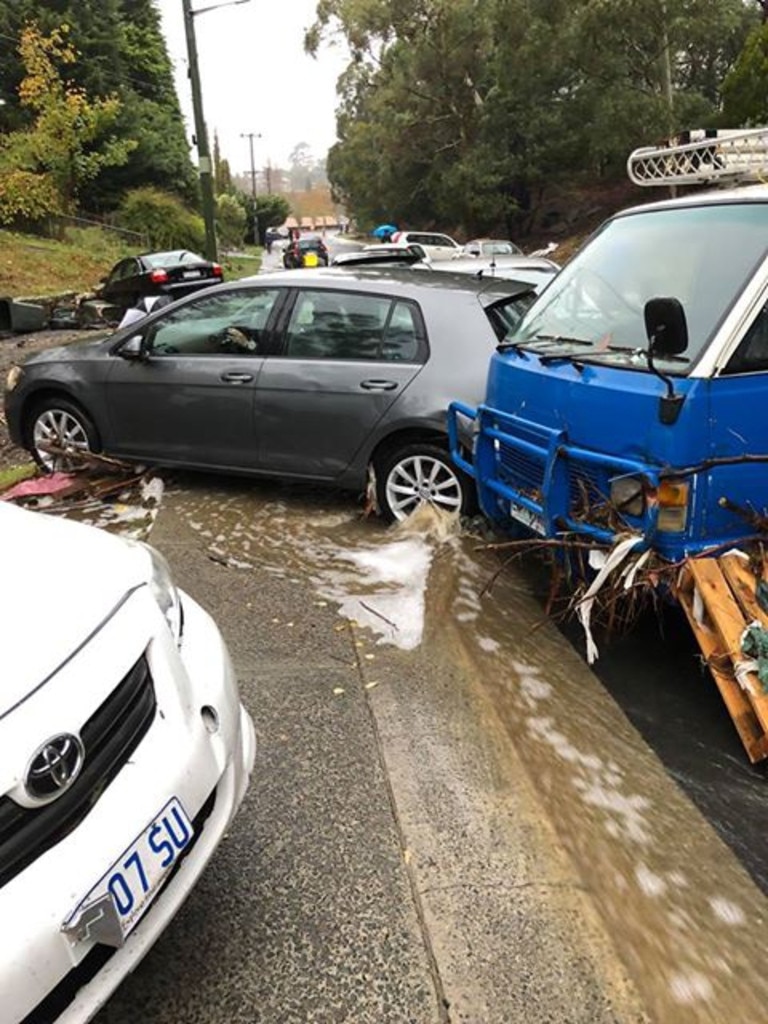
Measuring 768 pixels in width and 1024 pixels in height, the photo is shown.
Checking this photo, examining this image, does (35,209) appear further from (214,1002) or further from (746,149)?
(214,1002)

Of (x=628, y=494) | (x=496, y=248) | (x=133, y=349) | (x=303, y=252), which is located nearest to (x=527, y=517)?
(x=628, y=494)

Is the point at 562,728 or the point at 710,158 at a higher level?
the point at 710,158

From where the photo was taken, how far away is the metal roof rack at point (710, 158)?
4.59m

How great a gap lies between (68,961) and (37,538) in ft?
3.89

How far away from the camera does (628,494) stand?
11.8 ft

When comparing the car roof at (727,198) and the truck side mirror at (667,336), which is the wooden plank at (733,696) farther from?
the car roof at (727,198)

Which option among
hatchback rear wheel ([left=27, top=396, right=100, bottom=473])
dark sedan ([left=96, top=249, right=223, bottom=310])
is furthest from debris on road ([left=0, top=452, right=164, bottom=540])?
dark sedan ([left=96, top=249, right=223, bottom=310])

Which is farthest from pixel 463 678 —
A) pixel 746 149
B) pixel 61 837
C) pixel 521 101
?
pixel 521 101

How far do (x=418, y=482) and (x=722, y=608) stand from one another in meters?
2.49

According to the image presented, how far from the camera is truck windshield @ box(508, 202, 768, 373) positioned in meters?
3.78

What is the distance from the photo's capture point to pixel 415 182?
45156 mm

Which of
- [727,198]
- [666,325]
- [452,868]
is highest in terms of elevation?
[727,198]

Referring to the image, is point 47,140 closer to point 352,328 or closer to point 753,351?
point 352,328

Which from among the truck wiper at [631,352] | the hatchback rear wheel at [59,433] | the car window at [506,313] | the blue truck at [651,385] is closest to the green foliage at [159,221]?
the hatchback rear wheel at [59,433]
